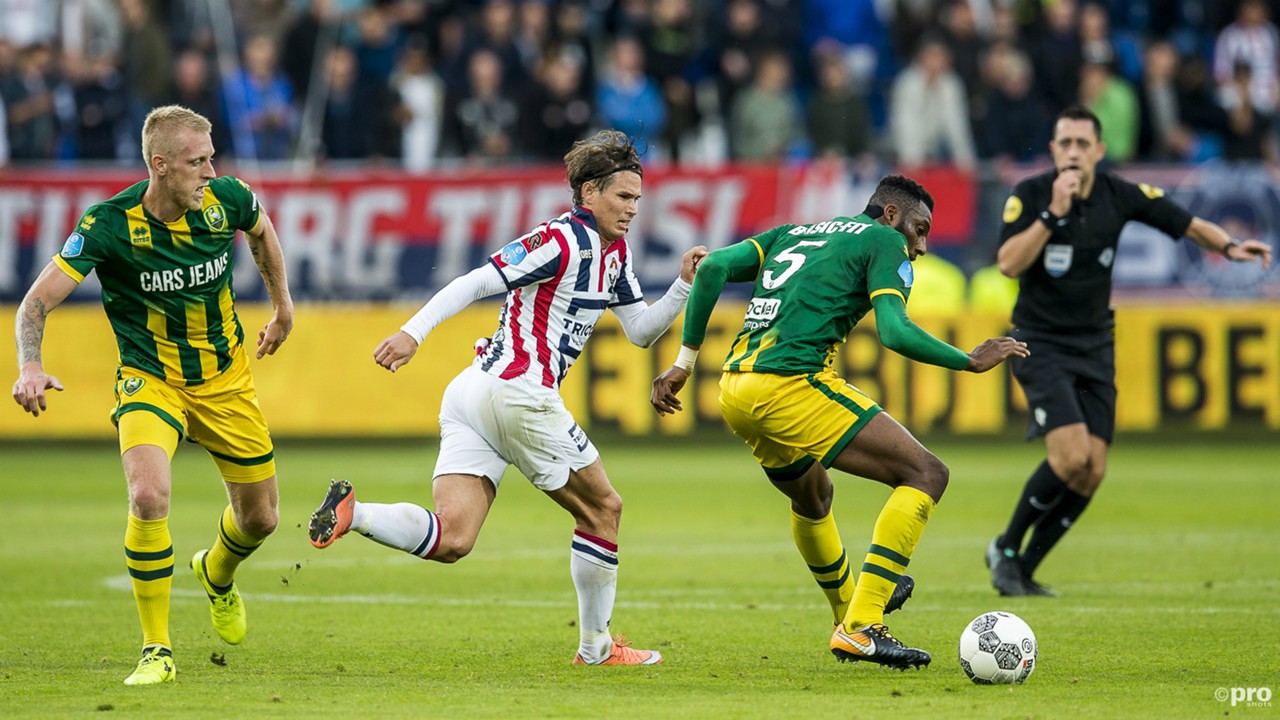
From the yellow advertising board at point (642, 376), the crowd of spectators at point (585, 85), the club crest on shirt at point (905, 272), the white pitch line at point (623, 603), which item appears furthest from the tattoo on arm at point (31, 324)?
the crowd of spectators at point (585, 85)

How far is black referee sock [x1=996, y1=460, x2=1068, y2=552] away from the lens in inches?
390

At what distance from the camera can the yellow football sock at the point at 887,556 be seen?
7234mm

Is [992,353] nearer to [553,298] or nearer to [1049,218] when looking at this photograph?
[553,298]

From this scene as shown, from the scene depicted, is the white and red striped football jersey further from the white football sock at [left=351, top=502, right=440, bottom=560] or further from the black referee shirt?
the black referee shirt

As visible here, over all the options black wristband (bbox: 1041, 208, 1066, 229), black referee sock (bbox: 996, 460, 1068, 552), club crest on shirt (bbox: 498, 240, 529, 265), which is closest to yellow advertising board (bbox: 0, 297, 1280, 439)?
black referee sock (bbox: 996, 460, 1068, 552)

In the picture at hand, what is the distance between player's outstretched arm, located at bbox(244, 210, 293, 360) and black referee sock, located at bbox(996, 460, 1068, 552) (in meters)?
4.35

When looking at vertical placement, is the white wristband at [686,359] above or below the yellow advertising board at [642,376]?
above

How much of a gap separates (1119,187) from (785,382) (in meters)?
3.84

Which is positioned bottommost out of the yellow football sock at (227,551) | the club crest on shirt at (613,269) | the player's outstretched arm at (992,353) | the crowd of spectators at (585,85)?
the yellow football sock at (227,551)

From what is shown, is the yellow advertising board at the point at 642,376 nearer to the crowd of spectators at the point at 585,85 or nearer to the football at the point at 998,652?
the crowd of spectators at the point at 585,85

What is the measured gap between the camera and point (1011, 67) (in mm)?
20719

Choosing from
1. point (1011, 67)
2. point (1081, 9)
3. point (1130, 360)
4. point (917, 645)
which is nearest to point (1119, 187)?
point (917, 645)

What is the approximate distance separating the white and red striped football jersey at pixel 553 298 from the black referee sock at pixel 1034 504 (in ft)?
11.3

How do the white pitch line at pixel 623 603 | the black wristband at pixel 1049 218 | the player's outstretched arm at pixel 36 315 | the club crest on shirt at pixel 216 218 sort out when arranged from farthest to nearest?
the black wristband at pixel 1049 218
the white pitch line at pixel 623 603
the club crest on shirt at pixel 216 218
the player's outstretched arm at pixel 36 315
